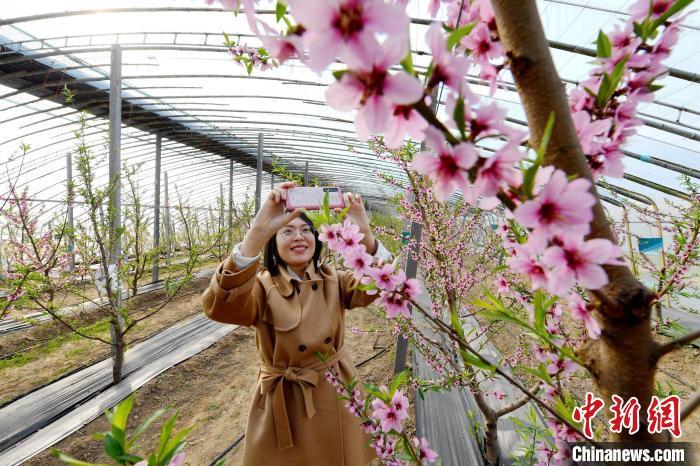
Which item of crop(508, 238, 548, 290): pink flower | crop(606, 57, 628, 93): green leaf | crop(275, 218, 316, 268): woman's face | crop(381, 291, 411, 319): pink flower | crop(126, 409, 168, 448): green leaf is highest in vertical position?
crop(606, 57, 628, 93): green leaf

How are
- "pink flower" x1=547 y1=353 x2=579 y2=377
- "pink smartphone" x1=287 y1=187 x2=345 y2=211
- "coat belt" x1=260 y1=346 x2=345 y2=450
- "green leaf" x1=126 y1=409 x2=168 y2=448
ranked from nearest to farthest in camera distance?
1. "green leaf" x1=126 y1=409 x2=168 y2=448
2. "pink flower" x1=547 y1=353 x2=579 y2=377
3. "pink smartphone" x1=287 y1=187 x2=345 y2=211
4. "coat belt" x1=260 y1=346 x2=345 y2=450

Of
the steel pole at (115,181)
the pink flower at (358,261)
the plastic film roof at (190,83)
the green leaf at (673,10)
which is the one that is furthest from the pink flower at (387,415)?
the steel pole at (115,181)

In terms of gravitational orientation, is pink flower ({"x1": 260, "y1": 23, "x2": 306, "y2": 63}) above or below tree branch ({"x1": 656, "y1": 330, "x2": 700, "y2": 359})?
above

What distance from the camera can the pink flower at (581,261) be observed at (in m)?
0.42

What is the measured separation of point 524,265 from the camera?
1.70 feet

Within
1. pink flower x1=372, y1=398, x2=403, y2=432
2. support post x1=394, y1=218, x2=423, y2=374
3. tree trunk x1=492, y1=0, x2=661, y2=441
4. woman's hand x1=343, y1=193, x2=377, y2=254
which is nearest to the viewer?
tree trunk x1=492, y1=0, x2=661, y2=441

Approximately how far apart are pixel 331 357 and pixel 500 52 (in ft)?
6.02

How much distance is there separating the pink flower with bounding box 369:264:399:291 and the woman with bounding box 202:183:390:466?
0.76 m

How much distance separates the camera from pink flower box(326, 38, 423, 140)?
0.35 m

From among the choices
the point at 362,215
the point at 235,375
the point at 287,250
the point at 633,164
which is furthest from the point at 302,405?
the point at 633,164

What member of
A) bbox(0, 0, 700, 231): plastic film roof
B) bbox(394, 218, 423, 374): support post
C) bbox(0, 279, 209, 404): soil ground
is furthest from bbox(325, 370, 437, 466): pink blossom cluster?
bbox(0, 279, 209, 404): soil ground

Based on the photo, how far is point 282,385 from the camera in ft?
6.28

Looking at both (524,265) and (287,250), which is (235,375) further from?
(524,265)

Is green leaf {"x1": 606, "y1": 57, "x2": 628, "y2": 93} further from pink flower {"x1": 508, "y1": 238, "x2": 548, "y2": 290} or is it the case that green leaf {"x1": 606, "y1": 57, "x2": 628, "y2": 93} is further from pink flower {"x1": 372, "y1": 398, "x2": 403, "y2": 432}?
pink flower {"x1": 372, "y1": 398, "x2": 403, "y2": 432}
